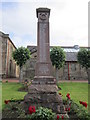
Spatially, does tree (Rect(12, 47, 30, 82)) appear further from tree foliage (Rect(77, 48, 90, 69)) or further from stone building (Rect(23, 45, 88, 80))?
stone building (Rect(23, 45, 88, 80))

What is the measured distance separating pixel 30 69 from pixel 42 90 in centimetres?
2590

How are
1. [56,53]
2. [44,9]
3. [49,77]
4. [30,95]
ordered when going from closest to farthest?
1. [30,95]
2. [49,77]
3. [44,9]
4. [56,53]

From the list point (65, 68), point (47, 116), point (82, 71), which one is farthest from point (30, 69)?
point (47, 116)

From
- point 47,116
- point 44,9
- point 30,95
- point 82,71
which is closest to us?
point 47,116

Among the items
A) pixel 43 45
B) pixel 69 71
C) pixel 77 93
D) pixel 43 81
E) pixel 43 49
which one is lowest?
pixel 77 93

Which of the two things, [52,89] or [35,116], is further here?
[52,89]

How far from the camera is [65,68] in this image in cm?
3222

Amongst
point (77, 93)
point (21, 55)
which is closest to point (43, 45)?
point (77, 93)

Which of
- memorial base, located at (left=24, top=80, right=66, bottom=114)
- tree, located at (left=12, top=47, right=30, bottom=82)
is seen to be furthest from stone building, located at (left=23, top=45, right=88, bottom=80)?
memorial base, located at (left=24, top=80, right=66, bottom=114)

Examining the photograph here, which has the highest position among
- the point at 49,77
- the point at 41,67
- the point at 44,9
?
the point at 44,9

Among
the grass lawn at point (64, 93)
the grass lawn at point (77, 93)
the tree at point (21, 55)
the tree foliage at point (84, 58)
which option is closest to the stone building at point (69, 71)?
the tree foliage at point (84, 58)

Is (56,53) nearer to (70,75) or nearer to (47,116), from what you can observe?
→ (70,75)

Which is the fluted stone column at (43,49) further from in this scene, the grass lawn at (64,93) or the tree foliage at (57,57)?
the tree foliage at (57,57)

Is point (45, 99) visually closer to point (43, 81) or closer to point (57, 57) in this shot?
point (43, 81)
